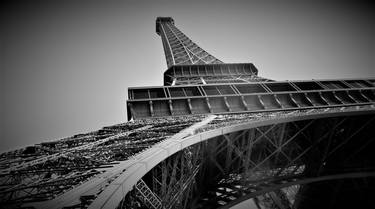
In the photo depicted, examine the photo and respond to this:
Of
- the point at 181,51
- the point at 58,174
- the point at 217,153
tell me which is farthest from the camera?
the point at 181,51

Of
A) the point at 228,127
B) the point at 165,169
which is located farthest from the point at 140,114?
the point at 165,169

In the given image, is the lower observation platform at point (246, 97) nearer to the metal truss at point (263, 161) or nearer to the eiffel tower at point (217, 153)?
the eiffel tower at point (217, 153)

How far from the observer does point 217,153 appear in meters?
13.6

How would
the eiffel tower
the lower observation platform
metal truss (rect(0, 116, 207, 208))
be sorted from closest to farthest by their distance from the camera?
metal truss (rect(0, 116, 207, 208))
the eiffel tower
the lower observation platform

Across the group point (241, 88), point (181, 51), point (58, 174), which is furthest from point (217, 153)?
point (181, 51)

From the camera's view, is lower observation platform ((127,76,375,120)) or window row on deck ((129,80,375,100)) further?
window row on deck ((129,80,375,100))

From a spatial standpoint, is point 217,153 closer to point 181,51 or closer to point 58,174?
point 58,174

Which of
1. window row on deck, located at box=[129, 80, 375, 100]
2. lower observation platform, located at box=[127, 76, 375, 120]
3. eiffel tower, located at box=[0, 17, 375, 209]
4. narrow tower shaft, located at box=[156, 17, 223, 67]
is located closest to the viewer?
eiffel tower, located at box=[0, 17, 375, 209]

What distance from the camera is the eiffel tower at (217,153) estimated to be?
5.25m

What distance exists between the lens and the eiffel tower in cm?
525

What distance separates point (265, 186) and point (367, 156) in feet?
26.8

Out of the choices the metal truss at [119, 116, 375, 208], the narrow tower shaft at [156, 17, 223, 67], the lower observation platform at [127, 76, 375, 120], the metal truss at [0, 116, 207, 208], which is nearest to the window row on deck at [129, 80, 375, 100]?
the lower observation platform at [127, 76, 375, 120]

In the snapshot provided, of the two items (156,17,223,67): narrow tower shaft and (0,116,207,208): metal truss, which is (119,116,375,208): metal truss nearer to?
(0,116,207,208): metal truss

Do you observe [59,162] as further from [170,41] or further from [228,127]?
[170,41]
